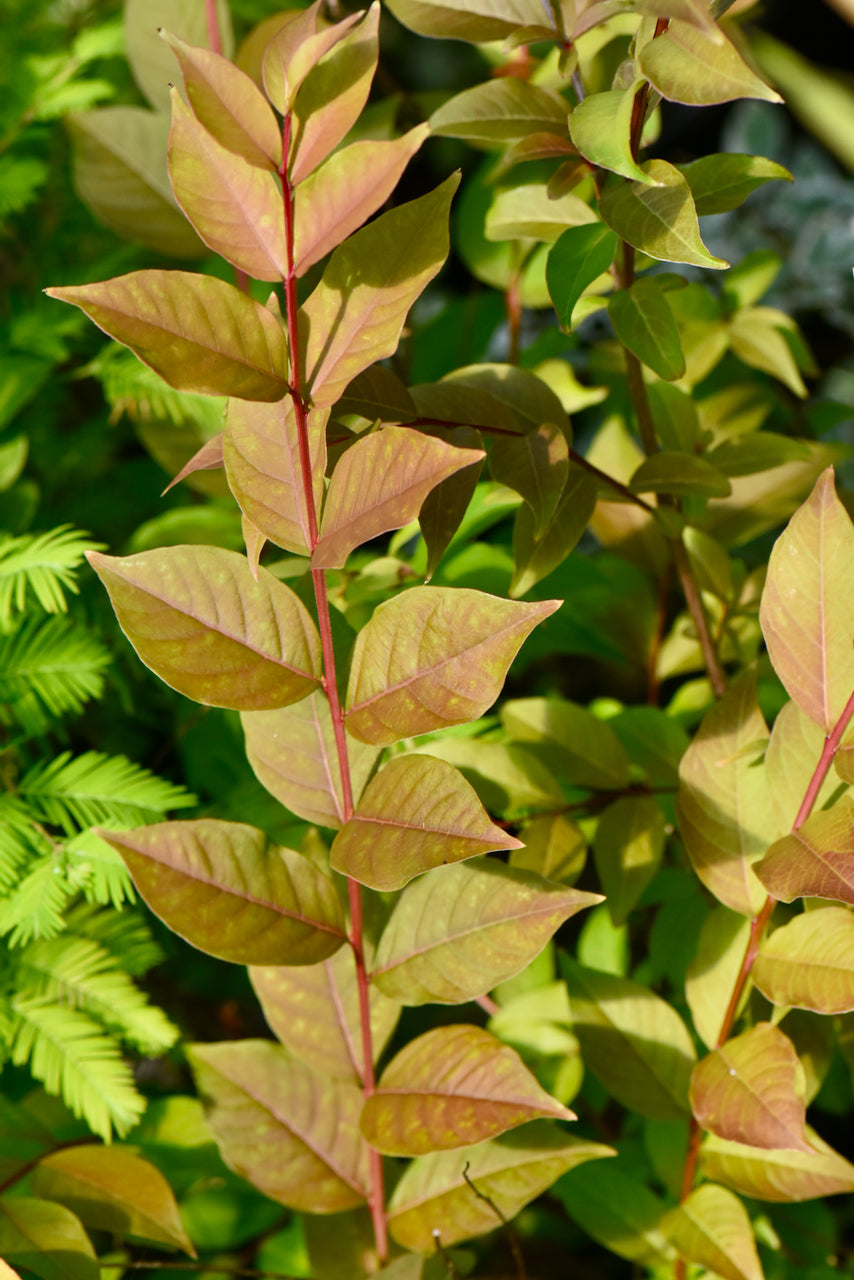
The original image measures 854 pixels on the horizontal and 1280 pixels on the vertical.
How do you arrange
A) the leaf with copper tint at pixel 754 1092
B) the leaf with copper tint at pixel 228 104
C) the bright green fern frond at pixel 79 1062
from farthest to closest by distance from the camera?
1. the bright green fern frond at pixel 79 1062
2. the leaf with copper tint at pixel 754 1092
3. the leaf with copper tint at pixel 228 104

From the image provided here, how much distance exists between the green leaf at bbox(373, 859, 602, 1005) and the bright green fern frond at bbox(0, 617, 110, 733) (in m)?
0.26

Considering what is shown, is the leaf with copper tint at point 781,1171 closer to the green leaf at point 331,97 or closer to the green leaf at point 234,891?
the green leaf at point 234,891

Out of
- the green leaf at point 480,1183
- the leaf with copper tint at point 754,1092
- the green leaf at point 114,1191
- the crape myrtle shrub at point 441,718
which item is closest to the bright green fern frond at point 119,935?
the crape myrtle shrub at point 441,718

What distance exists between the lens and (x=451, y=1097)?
1.64 feet

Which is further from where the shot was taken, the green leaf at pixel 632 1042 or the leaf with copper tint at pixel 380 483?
the green leaf at pixel 632 1042

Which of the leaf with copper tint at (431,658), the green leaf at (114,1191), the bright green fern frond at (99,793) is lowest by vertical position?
the green leaf at (114,1191)

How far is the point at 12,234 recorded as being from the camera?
0.94 metres

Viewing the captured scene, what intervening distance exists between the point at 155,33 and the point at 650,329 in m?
0.51

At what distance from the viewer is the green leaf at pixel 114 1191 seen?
0.55 meters

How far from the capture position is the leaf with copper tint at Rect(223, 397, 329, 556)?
43 cm

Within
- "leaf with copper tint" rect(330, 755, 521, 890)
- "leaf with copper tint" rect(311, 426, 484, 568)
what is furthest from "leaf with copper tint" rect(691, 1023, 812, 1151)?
"leaf with copper tint" rect(311, 426, 484, 568)

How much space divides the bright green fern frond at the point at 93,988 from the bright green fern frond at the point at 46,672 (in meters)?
→ 0.14

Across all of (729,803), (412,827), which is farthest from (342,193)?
(729,803)

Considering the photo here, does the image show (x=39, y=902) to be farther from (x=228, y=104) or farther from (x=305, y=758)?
(x=228, y=104)
